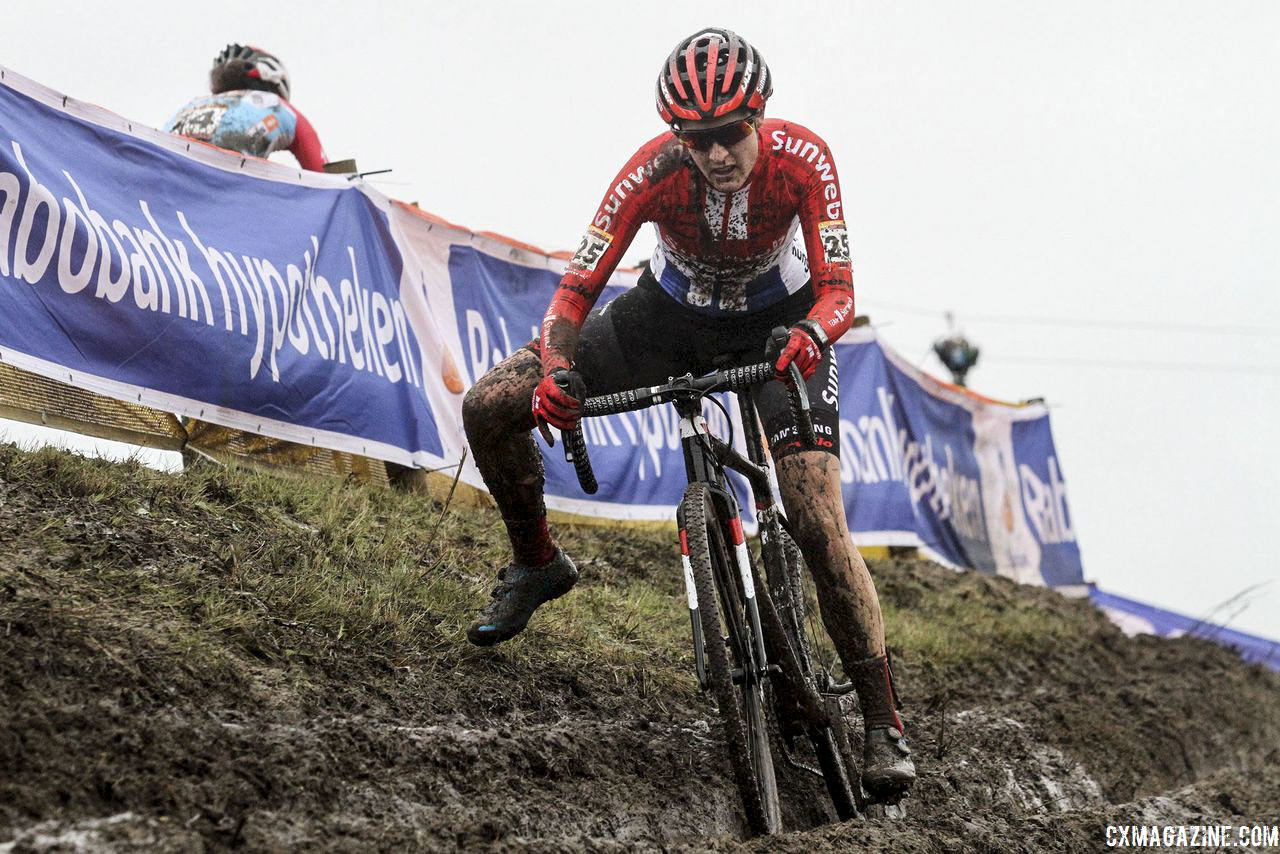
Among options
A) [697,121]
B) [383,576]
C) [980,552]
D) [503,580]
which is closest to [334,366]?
[383,576]

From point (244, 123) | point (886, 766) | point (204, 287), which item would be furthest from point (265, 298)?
point (886, 766)

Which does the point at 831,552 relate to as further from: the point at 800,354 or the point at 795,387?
the point at 800,354

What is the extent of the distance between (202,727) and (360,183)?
5.02 meters

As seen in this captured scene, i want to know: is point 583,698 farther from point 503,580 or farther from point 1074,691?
point 1074,691

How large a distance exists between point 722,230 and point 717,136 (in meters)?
0.38

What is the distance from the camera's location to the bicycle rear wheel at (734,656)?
4.38 meters

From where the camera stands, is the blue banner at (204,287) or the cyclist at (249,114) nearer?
the blue banner at (204,287)

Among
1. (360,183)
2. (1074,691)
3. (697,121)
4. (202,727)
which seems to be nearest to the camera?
(202,727)

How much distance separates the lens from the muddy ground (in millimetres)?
3553

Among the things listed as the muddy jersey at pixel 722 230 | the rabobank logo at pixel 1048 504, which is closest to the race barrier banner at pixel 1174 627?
the rabobank logo at pixel 1048 504

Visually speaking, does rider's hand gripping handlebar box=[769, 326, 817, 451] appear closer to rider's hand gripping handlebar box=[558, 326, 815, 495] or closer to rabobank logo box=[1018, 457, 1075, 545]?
rider's hand gripping handlebar box=[558, 326, 815, 495]

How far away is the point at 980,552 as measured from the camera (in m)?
14.6

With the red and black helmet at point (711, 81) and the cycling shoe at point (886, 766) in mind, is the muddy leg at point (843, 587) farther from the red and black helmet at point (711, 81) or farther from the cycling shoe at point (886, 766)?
the red and black helmet at point (711, 81)

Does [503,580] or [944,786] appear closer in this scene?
[503,580]
